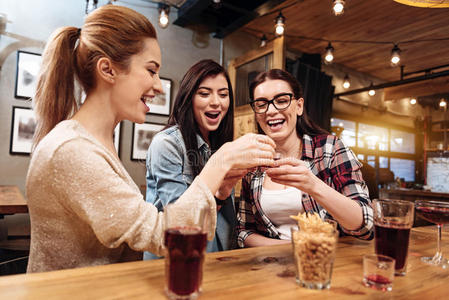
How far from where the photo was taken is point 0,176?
3.24 meters

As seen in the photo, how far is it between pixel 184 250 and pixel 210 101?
1121 mm

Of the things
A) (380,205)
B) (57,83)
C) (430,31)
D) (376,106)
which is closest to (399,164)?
Answer: (376,106)

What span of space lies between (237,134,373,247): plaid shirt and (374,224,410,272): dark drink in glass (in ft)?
1.69

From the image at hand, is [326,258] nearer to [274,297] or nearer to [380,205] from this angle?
[274,297]

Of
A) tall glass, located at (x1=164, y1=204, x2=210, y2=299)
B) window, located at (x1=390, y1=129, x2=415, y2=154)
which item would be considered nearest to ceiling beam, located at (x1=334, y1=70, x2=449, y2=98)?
window, located at (x1=390, y1=129, x2=415, y2=154)

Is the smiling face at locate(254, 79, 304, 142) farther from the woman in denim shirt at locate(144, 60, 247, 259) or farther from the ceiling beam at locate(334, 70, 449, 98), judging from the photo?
the ceiling beam at locate(334, 70, 449, 98)

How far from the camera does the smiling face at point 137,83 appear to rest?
0.99 meters

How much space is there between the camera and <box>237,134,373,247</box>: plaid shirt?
148 centimetres

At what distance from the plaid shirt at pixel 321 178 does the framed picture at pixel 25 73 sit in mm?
2944

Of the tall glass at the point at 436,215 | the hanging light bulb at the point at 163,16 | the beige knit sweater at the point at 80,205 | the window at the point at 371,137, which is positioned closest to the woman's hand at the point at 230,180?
the beige knit sweater at the point at 80,205

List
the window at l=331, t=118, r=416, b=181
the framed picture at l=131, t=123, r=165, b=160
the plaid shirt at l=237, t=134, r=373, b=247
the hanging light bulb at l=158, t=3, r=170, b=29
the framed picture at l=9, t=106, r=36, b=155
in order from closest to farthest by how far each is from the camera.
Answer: the plaid shirt at l=237, t=134, r=373, b=247, the framed picture at l=9, t=106, r=36, b=155, the hanging light bulb at l=158, t=3, r=170, b=29, the framed picture at l=131, t=123, r=165, b=160, the window at l=331, t=118, r=416, b=181

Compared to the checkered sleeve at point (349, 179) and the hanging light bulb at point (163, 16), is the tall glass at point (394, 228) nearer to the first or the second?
the checkered sleeve at point (349, 179)

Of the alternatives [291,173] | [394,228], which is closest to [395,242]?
[394,228]

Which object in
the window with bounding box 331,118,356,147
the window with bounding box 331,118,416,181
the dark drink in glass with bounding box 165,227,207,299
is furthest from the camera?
the window with bounding box 331,118,416,181
